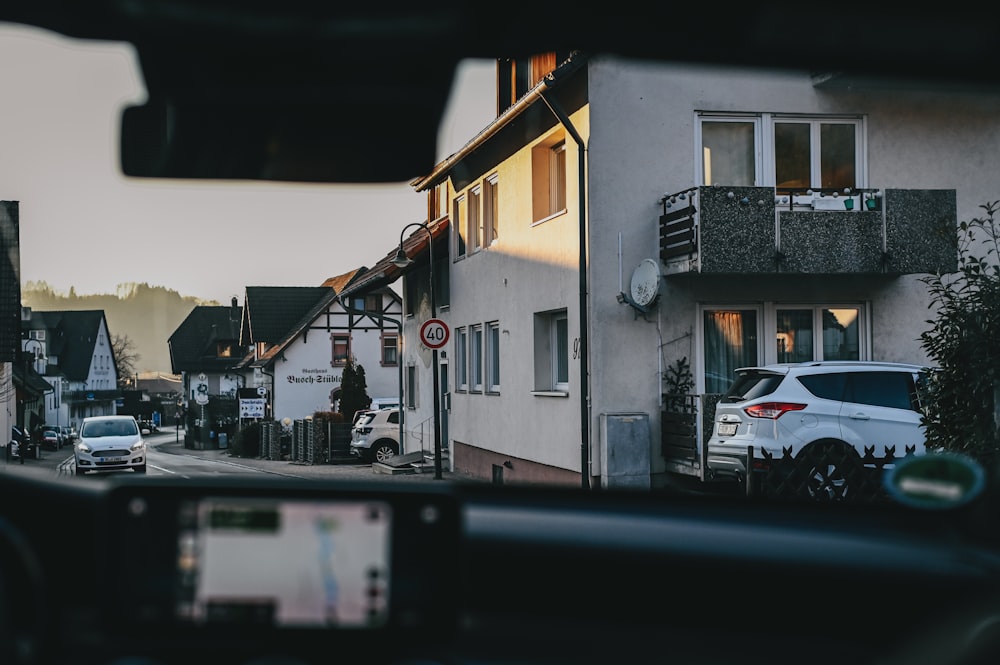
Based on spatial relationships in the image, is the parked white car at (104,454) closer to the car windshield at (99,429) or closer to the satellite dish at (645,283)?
the car windshield at (99,429)

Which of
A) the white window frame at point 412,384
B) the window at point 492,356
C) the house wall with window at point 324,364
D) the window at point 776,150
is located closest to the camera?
the window at point 776,150

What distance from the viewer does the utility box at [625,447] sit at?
1656 centimetres

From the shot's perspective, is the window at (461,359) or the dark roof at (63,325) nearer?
the dark roof at (63,325)

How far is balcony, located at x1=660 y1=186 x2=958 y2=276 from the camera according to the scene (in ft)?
52.1

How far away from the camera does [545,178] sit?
63.4 ft

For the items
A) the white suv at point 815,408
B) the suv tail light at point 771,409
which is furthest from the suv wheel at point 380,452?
the suv tail light at point 771,409

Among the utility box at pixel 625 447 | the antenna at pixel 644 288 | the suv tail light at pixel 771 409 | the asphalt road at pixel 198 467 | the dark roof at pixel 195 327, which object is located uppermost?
the antenna at pixel 644 288

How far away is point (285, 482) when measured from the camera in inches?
62.4

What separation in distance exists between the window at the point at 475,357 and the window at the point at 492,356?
798 millimetres

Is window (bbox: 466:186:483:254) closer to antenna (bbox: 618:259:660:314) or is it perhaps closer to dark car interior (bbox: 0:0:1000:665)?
antenna (bbox: 618:259:660:314)

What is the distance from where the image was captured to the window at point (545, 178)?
1896 cm

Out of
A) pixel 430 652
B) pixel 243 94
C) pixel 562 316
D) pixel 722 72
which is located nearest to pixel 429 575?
pixel 430 652

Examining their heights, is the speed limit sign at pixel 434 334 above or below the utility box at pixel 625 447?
above

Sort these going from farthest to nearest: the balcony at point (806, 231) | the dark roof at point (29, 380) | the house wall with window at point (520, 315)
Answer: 1. the house wall with window at point (520, 315)
2. the balcony at point (806, 231)
3. the dark roof at point (29, 380)
